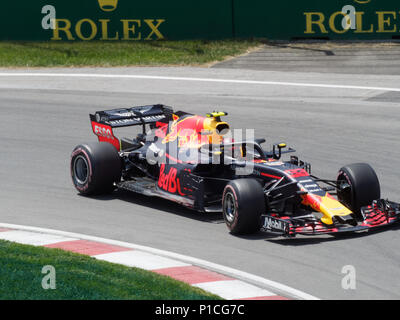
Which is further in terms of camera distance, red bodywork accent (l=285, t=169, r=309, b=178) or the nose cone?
red bodywork accent (l=285, t=169, r=309, b=178)

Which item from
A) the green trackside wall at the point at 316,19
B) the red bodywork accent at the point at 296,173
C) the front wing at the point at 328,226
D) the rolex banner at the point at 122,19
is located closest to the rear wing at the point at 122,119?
the red bodywork accent at the point at 296,173

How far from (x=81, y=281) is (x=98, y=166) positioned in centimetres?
442

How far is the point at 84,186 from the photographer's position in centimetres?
1381

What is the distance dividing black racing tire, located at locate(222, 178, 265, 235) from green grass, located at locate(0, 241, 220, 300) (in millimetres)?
1960

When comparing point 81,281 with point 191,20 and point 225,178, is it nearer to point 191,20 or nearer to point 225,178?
point 225,178

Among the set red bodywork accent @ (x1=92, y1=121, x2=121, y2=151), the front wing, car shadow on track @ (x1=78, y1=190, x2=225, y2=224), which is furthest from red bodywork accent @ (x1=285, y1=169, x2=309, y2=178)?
red bodywork accent @ (x1=92, y1=121, x2=121, y2=151)

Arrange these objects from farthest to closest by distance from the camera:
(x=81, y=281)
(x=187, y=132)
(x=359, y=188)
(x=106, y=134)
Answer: (x=106, y=134) < (x=187, y=132) < (x=359, y=188) < (x=81, y=281)

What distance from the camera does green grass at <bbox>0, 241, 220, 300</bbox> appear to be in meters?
8.83

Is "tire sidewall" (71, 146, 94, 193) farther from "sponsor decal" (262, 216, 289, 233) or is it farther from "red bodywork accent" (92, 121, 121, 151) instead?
"sponsor decal" (262, 216, 289, 233)

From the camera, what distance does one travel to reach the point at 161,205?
13.4 m

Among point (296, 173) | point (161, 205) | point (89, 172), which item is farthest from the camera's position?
point (89, 172)

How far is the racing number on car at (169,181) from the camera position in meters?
12.7

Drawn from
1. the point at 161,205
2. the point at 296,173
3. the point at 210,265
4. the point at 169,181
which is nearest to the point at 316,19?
the point at 161,205
